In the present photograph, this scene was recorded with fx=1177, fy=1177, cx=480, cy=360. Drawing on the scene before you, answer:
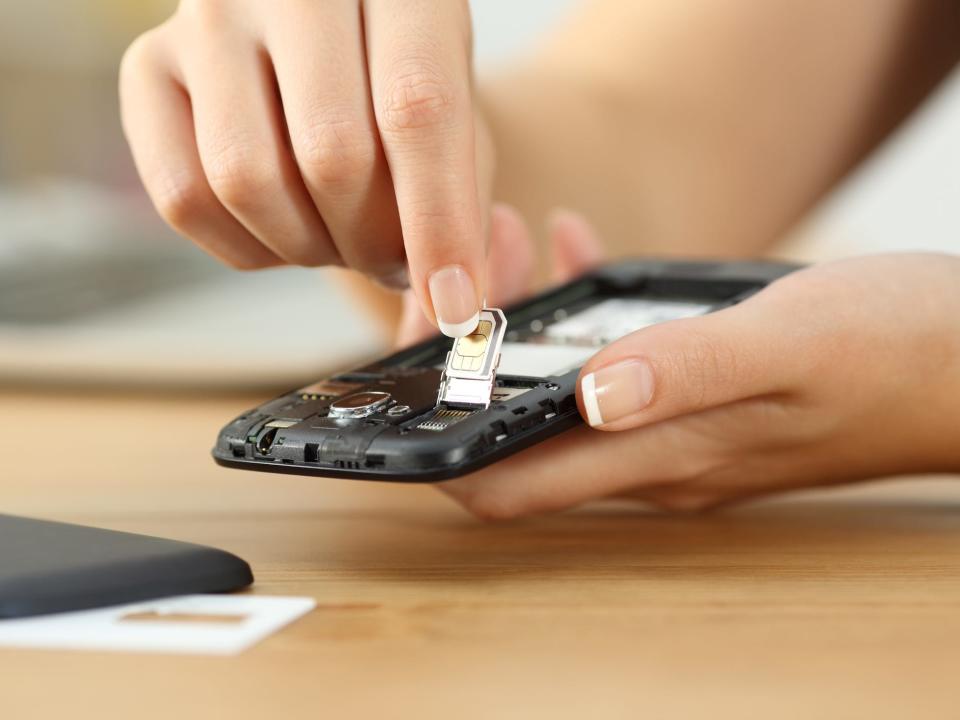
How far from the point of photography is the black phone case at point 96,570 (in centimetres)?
44

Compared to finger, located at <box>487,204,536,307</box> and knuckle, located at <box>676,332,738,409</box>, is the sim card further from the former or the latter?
finger, located at <box>487,204,536,307</box>

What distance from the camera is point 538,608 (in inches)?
18.2

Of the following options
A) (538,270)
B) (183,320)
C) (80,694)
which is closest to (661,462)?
(80,694)

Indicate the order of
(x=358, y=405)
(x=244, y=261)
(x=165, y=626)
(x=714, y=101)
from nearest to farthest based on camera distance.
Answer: (x=165, y=626), (x=358, y=405), (x=244, y=261), (x=714, y=101)

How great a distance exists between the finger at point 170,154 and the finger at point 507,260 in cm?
36

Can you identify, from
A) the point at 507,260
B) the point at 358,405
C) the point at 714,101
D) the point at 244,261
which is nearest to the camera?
the point at 358,405

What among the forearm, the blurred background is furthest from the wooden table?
the forearm

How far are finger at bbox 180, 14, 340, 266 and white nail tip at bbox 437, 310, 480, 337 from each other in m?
0.11

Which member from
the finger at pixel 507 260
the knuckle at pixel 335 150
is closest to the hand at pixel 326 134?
the knuckle at pixel 335 150

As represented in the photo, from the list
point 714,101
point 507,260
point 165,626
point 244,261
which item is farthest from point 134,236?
point 165,626

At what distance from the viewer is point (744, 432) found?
2.04 feet

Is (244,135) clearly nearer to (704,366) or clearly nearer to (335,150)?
(335,150)

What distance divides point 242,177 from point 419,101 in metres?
0.10

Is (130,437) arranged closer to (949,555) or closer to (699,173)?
(949,555)
